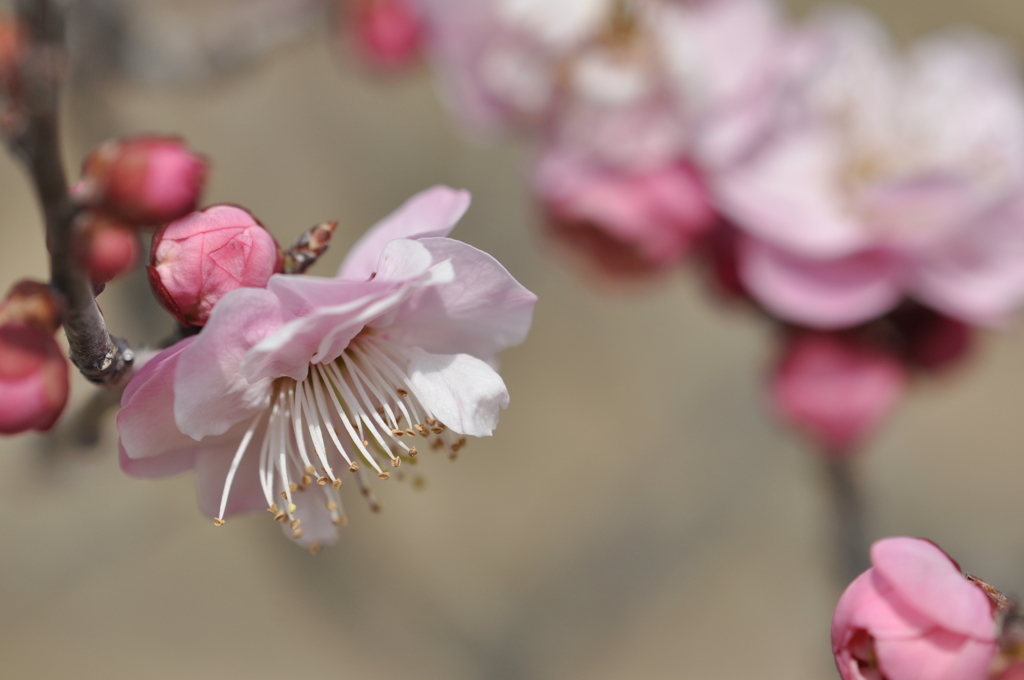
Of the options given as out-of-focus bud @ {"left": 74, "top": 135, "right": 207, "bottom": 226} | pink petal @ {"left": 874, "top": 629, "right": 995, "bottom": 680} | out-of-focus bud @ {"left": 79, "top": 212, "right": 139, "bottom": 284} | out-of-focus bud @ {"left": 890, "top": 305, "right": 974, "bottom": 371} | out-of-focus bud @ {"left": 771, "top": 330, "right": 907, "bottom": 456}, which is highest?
out-of-focus bud @ {"left": 74, "top": 135, "right": 207, "bottom": 226}

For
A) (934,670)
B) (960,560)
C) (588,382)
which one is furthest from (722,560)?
(934,670)

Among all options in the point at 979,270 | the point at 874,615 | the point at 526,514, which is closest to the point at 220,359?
the point at 874,615

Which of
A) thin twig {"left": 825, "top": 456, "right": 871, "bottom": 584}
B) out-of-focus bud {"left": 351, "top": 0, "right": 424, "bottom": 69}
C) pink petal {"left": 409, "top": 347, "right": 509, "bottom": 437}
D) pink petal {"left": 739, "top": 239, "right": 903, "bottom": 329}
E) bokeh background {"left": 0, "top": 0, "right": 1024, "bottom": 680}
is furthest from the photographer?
bokeh background {"left": 0, "top": 0, "right": 1024, "bottom": 680}

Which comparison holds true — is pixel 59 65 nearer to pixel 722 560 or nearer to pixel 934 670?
pixel 934 670

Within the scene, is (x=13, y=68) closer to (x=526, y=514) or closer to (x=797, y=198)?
(x=797, y=198)

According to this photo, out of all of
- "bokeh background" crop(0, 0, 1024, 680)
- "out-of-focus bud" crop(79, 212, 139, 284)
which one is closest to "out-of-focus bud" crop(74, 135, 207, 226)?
"out-of-focus bud" crop(79, 212, 139, 284)

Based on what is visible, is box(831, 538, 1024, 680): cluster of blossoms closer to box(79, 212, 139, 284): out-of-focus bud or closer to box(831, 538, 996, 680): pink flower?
box(831, 538, 996, 680): pink flower

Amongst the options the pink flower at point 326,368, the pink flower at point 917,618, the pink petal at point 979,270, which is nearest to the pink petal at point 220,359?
the pink flower at point 326,368

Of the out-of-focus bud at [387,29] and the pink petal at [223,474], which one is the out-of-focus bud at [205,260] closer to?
the pink petal at [223,474]
